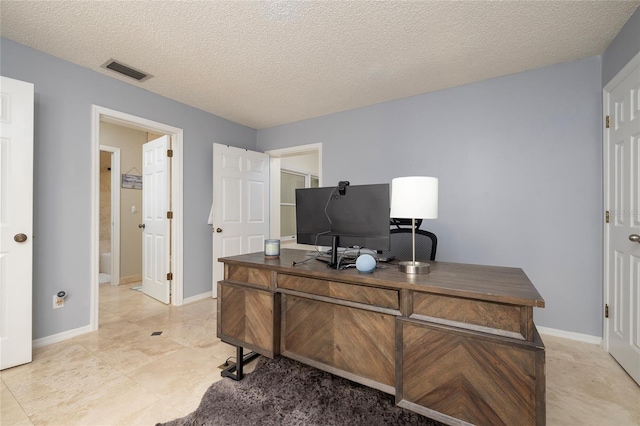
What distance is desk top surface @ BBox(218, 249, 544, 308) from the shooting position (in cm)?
108

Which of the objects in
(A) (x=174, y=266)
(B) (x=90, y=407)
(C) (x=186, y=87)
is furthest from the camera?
(A) (x=174, y=266)

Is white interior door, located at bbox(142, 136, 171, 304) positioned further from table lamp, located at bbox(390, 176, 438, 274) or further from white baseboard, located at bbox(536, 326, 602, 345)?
white baseboard, located at bbox(536, 326, 602, 345)

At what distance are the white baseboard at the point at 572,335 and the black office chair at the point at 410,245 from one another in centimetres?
148

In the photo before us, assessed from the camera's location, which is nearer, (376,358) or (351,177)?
(376,358)

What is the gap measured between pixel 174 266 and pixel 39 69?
2231 millimetres

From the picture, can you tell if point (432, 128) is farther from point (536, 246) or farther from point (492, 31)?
point (536, 246)

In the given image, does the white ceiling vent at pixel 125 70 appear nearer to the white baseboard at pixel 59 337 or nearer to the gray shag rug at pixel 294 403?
the white baseboard at pixel 59 337

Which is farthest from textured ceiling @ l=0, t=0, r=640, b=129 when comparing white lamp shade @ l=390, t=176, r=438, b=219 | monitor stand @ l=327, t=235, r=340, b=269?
monitor stand @ l=327, t=235, r=340, b=269

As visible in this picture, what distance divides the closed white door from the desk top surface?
47.8 inches

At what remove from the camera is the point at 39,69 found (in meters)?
2.34

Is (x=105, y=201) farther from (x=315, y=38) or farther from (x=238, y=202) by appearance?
(x=315, y=38)

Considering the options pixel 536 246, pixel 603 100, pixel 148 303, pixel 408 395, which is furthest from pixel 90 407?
pixel 603 100

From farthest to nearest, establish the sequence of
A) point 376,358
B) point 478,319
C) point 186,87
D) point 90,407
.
A: point 186,87
point 90,407
point 376,358
point 478,319

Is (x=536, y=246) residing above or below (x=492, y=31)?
below
